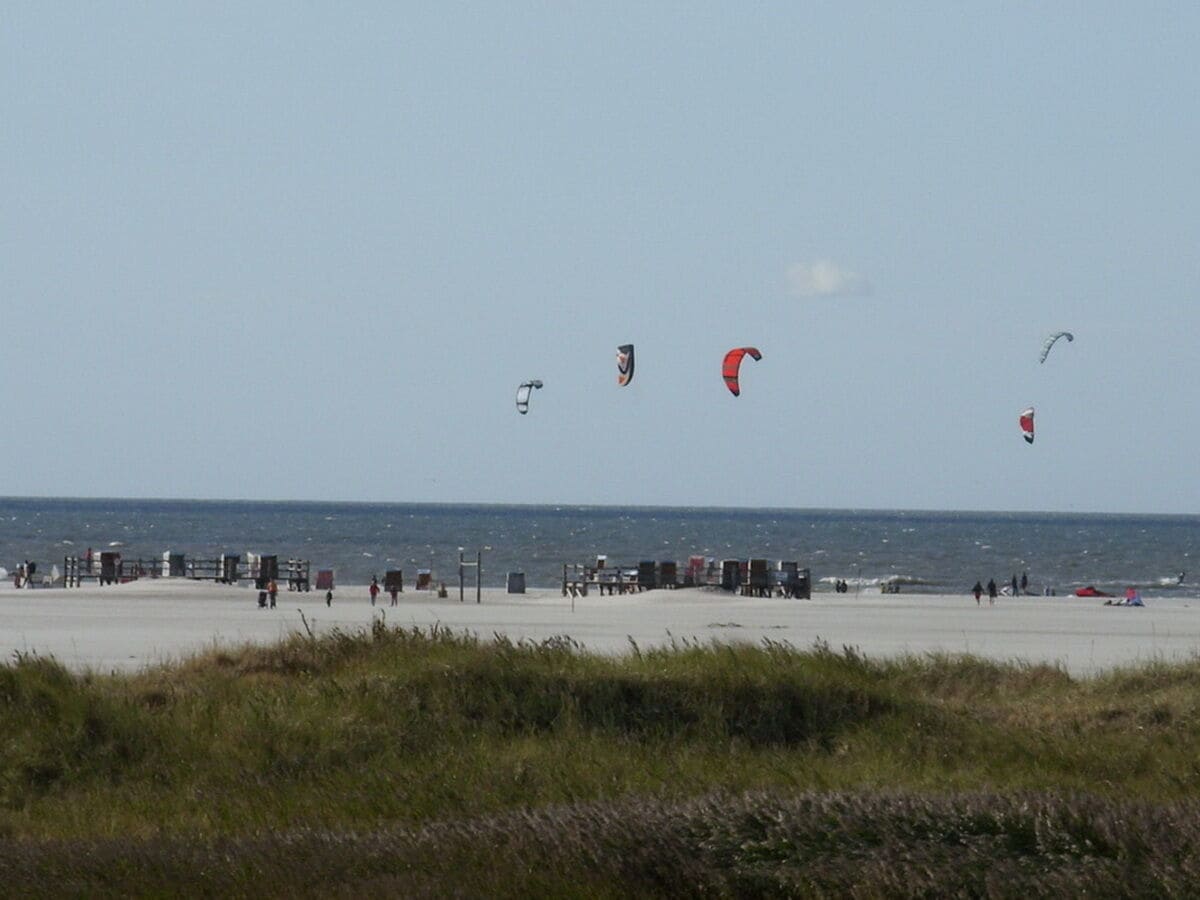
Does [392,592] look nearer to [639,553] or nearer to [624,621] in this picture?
[624,621]

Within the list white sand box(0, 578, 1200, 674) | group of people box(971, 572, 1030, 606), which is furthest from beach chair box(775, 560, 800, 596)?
group of people box(971, 572, 1030, 606)

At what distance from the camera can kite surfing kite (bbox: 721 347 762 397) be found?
151 ft

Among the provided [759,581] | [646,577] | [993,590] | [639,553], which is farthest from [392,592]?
[639,553]

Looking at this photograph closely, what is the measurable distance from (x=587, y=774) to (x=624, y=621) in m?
26.7

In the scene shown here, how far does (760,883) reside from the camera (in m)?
6.16

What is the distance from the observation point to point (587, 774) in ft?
31.6

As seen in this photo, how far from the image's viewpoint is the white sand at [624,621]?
2720 centimetres

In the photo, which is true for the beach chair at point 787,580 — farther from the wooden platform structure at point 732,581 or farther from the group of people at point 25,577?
the group of people at point 25,577

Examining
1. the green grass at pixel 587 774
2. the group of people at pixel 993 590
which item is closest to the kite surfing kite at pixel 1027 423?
the group of people at pixel 993 590

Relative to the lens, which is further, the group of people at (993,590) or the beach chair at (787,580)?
the beach chair at (787,580)

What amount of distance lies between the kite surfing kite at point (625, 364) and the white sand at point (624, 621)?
6.36 m

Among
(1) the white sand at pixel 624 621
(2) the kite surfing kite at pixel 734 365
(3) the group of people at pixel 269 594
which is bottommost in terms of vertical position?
(1) the white sand at pixel 624 621

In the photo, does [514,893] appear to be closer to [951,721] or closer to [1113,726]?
[951,721]

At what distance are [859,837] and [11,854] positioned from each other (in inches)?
142
